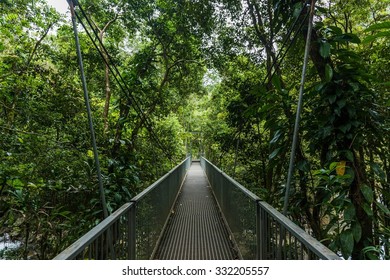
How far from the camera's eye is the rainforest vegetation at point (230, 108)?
73.4 inches

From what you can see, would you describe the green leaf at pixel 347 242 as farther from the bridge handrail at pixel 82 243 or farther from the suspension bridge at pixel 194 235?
the bridge handrail at pixel 82 243

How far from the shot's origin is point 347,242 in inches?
64.3

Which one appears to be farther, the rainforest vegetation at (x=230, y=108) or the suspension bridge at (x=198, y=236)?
the rainforest vegetation at (x=230, y=108)

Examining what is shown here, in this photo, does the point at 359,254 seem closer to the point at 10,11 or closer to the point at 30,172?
the point at 30,172

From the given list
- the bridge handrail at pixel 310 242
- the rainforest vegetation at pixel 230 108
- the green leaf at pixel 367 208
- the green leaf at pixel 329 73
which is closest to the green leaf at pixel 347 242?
the rainforest vegetation at pixel 230 108

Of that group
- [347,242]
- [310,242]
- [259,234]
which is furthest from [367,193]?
[310,242]

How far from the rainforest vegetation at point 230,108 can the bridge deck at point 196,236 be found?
2.80ft

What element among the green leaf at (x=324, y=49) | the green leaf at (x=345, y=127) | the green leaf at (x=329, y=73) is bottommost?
the green leaf at (x=345, y=127)

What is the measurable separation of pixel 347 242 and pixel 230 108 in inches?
135

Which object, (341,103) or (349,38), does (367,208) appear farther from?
(349,38)

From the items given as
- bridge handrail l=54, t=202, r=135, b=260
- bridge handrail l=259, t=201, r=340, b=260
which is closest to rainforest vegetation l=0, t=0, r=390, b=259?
bridge handrail l=259, t=201, r=340, b=260

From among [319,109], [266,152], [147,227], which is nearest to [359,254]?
[319,109]

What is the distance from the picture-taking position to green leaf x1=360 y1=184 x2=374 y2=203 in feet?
5.57
